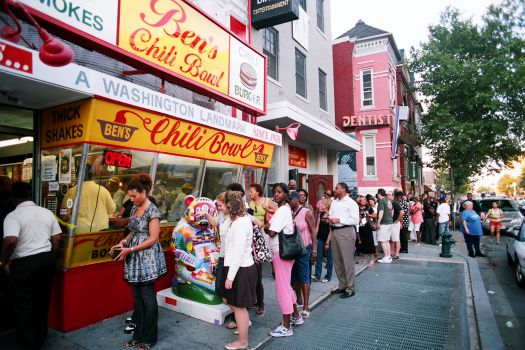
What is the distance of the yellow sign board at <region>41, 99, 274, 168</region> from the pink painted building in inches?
692

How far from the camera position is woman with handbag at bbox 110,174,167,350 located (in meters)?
3.77

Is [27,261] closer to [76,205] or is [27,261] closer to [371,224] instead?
[76,205]

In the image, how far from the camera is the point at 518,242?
6996 millimetres

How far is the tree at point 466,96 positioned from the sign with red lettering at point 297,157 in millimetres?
13105

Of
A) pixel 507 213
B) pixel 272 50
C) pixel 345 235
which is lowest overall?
pixel 507 213

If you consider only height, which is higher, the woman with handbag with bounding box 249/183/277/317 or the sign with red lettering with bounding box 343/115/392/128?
the sign with red lettering with bounding box 343/115/392/128

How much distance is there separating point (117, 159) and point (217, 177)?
2581mm

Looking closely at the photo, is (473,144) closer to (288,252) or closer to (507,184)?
(288,252)

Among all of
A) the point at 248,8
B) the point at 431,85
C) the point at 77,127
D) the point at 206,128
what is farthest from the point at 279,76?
the point at 431,85

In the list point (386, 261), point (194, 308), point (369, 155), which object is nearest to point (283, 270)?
point (194, 308)

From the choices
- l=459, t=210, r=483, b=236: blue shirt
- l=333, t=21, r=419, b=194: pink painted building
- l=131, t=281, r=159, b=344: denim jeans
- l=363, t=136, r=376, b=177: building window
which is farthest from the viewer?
l=363, t=136, r=376, b=177: building window

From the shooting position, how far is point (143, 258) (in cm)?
380

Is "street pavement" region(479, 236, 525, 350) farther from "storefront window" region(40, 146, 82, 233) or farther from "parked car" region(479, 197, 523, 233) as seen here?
"storefront window" region(40, 146, 82, 233)

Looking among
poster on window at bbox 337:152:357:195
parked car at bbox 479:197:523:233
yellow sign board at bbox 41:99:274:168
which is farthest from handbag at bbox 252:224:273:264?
poster on window at bbox 337:152:357:195
